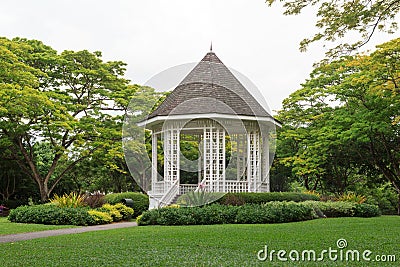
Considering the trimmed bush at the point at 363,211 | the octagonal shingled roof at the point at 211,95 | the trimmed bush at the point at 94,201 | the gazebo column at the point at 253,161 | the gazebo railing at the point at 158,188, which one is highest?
the octagonal shingled roof at the point at 211,95

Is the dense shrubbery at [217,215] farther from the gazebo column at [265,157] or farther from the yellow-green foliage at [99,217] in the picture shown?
the gazebo column at [265,157]

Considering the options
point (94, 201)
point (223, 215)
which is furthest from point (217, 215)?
point (94, 201)

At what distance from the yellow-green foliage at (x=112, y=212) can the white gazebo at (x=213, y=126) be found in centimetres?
176

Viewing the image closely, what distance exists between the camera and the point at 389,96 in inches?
814

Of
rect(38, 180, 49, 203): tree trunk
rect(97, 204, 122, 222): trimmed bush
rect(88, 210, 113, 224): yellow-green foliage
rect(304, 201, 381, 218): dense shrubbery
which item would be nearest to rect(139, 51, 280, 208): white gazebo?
rect(97, 204, 122, 222): trimmed bush

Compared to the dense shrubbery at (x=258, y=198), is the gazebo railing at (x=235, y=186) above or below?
above

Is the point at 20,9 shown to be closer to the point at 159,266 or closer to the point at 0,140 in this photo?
the point at 0,140

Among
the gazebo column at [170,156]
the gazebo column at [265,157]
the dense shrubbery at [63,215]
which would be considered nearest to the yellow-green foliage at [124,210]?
the dense shrubbery at [63,215]

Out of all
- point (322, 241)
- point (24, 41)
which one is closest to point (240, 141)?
point (322, 241)

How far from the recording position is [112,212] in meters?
17.9

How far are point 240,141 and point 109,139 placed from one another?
8707 millimetres

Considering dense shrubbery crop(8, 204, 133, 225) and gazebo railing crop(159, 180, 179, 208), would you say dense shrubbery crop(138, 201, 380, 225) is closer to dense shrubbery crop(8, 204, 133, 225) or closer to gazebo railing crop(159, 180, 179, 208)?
dense shrubbery crop(8, 204, 133, 225)

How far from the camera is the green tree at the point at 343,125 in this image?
76.2 ft

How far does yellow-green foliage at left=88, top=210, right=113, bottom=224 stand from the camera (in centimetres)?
1661
